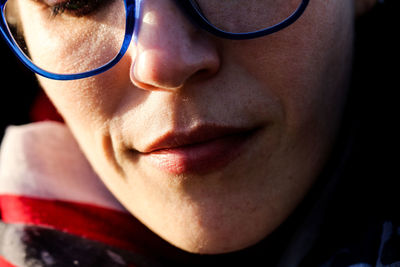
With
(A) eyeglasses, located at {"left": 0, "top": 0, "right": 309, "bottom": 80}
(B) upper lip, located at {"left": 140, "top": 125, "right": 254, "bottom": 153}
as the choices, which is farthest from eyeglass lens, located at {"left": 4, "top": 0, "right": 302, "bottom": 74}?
(B) upper lip, located at {"left": 140, "top": 125, "right": 254, "bottom": 153}

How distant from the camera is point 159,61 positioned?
2.58 ft

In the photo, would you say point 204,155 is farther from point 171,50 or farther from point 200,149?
point 171,50

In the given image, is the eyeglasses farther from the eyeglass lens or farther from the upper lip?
the upper lip

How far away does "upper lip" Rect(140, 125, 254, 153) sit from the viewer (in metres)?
0.84

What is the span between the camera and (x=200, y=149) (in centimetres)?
88

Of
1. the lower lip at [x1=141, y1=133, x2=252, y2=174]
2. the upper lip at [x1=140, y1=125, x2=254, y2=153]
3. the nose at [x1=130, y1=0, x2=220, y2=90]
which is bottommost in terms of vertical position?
the lower lip at [x1=141, y1=133, x2=252, y2=174]

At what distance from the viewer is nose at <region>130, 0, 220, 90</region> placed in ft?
2.56

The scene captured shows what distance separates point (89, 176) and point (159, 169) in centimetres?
50

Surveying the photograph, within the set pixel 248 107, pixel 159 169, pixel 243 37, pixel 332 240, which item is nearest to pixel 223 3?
pixel 243 37

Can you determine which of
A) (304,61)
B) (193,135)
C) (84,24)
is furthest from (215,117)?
(84,24)

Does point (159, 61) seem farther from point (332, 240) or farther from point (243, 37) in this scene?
point (332, 240)

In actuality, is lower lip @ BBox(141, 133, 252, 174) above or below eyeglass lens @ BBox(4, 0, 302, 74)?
below

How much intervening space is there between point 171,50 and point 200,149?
19 cm

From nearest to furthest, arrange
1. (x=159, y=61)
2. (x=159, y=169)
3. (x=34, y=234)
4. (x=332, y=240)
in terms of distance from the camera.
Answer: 1. (x=159, y=61)
2. (x=159, y=169)
3. (x=332, y=240)
4. (x=34, y=234)
